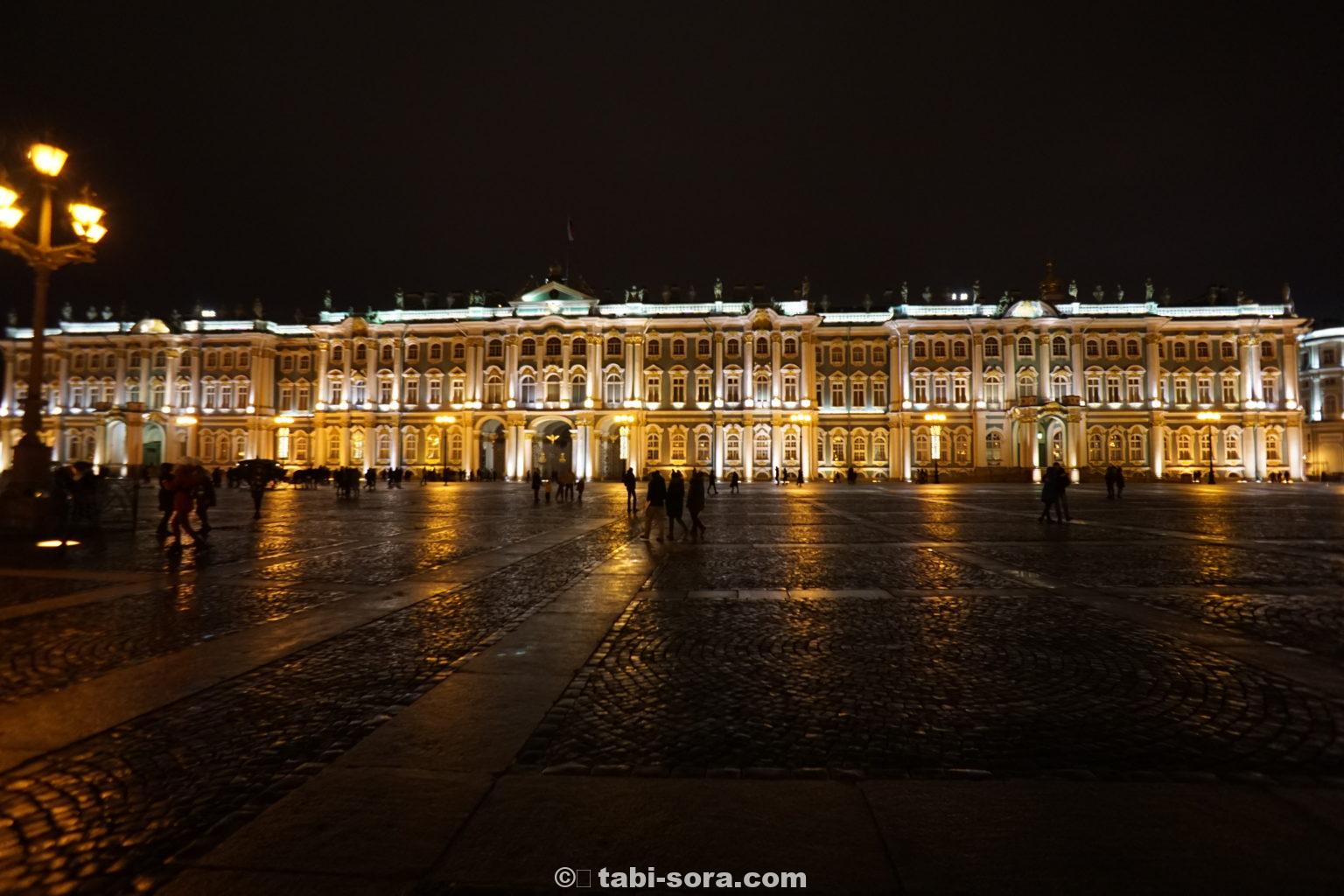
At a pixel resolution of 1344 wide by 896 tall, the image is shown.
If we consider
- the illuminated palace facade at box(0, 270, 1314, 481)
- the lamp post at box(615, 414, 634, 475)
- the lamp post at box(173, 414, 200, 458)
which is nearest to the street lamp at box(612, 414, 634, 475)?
the lamp post at box(615, 414, 634, 475)

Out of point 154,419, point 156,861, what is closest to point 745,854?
point 156,861

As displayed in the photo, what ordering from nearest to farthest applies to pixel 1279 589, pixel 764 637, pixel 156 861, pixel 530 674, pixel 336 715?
pixel 156 861
pixel 336 715
pixel 530 674
pixel 764 637
pixel 1279 589

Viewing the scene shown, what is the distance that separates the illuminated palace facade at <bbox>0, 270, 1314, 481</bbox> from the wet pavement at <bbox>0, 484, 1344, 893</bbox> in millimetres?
46355

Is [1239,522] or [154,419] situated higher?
[154,419]

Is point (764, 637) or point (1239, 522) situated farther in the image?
point (1239, 522)

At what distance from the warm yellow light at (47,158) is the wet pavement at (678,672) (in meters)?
6.54

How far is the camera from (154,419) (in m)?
62.9

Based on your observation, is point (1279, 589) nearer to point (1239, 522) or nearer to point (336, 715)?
point (336, 715)

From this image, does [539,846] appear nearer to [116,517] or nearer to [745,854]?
[745,854]

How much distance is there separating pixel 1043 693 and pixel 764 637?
6.87ft

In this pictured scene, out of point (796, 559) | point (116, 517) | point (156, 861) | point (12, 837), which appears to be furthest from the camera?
point (116, 517)

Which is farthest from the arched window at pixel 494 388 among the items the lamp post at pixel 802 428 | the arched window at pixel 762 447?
the lamp post at pixel 802 428

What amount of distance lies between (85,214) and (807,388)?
48.3 m

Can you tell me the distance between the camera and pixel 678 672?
4.96 meters
